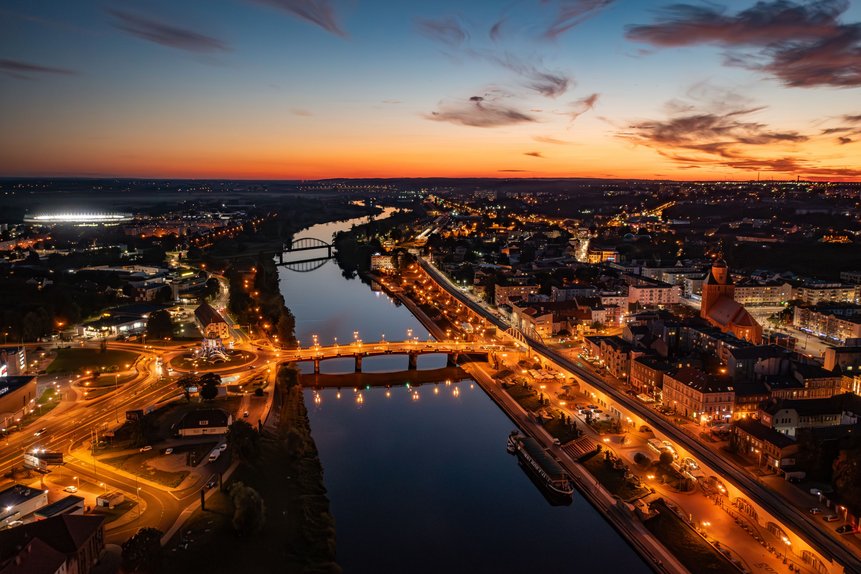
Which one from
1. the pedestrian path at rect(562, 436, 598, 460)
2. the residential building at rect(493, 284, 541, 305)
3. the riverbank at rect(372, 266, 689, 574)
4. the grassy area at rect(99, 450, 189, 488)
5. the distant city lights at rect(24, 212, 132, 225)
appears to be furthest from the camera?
the distant city lights at rect(24, 212, 132, 225)

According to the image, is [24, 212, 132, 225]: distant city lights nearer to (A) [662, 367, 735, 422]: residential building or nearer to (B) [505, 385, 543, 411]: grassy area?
(B) [505, 385, 543, 411]: grassy area

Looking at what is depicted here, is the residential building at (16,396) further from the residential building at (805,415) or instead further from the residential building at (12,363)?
the residential building at (805,415)

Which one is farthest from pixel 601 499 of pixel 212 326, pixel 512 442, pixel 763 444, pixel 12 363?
pixel 12 363

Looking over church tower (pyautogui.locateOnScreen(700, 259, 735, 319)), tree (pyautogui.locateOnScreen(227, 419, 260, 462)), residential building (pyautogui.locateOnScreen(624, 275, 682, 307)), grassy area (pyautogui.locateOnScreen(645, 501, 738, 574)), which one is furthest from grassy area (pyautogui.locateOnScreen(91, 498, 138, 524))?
residential building (pyautogui.locateOnScreen(624, 275, 682, 307))

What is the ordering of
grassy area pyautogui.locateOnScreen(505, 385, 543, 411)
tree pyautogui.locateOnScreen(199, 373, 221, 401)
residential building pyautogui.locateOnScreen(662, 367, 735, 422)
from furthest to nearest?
grassy area pyautogui.locateOnScreen(505, 385, 543, 411), tree pyautogui.locateOnScreen(199, 373, 221, 401), residential building pyautogui.locateOnScreen(662, 367, 735, 422)

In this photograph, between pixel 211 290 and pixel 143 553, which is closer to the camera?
pixel 143 553

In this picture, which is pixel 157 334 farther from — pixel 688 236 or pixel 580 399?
pixel 688 236

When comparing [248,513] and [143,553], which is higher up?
[143,553]

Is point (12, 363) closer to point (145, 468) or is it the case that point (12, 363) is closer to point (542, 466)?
point (145, 468)
